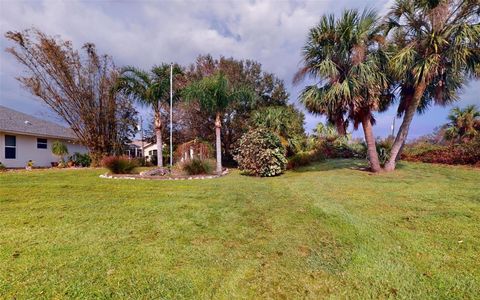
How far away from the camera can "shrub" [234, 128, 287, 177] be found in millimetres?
9742

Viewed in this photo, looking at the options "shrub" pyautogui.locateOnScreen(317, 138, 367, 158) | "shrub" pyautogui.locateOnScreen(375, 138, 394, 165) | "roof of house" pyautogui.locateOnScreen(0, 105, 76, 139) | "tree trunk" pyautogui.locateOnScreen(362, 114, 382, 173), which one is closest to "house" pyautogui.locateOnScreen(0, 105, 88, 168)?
"roof of house" pyautogui.locateOnScreen(0, 105, 76, 139)

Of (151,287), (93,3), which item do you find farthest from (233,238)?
(93,3)

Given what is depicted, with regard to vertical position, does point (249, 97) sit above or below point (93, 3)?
below

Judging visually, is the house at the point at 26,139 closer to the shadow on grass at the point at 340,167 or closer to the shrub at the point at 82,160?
the shrub at the point at 82,160

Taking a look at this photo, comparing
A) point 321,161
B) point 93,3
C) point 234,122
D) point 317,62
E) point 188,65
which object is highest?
point 188,65

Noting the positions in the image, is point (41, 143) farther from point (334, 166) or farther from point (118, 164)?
point (334, 166)

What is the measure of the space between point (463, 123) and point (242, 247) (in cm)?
1983

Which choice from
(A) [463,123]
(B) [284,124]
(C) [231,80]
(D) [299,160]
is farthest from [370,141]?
(A) [463,123]

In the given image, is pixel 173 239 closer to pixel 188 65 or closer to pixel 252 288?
pixel 252 288

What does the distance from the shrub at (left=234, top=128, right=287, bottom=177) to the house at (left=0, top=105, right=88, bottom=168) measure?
14.1 m

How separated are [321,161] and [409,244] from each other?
10704 mm

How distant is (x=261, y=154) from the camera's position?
973cm

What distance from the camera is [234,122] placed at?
1522 centimetres

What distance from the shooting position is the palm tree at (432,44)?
22.6 ft
